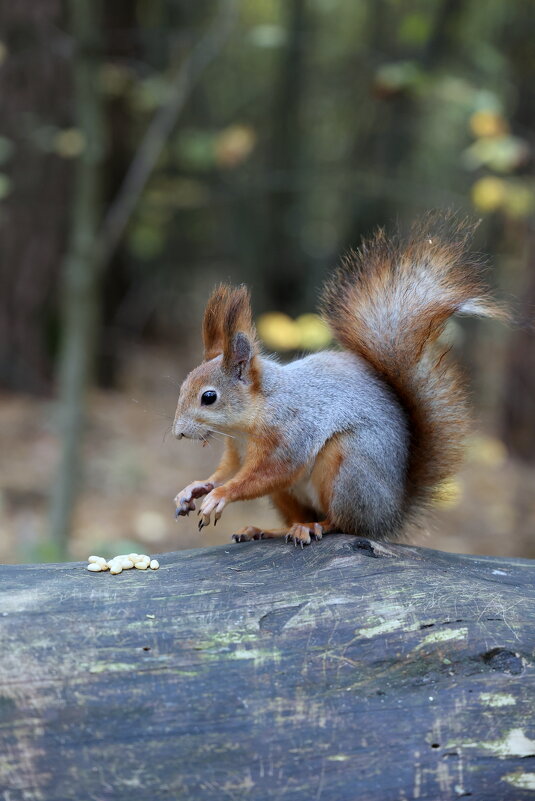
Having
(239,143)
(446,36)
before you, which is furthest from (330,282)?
(446,36)

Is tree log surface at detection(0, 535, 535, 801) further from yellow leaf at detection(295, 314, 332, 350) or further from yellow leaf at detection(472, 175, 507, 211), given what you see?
yellow leaf at detection(472, 175, 507, 211)

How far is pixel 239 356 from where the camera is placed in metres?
2.05

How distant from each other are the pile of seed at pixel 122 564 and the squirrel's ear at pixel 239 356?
1.67 ft

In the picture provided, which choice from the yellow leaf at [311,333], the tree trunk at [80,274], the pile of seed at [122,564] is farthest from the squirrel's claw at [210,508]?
the tree trunk at [80,274]

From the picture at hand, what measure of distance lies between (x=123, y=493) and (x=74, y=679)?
3647mm

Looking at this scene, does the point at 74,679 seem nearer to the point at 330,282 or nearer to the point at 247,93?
the point at 330,282

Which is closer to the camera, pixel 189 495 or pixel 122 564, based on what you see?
pixel 122 564

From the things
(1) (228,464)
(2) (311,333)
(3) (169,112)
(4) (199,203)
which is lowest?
(1) (228,464)

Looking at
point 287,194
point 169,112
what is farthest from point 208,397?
point 287,194

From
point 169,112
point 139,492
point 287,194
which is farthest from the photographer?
point 287,194

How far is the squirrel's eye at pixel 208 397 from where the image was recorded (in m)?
2.01

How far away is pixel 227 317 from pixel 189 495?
16.9 inches

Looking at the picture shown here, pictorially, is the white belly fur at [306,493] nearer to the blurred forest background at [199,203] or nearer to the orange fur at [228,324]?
the orange fur at [228,324]

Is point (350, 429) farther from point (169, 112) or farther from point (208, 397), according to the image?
point (169, 112)
